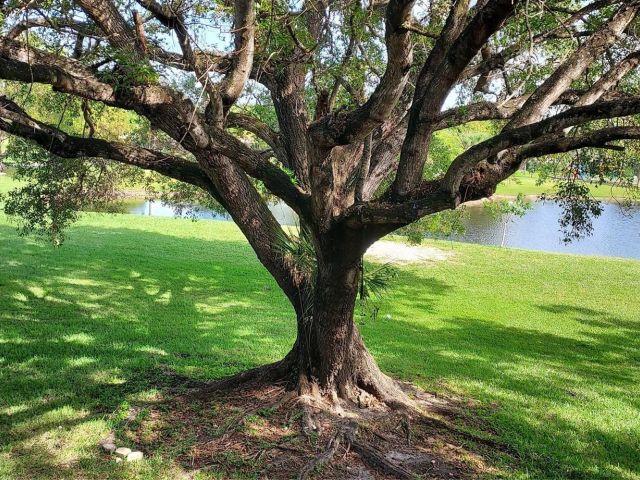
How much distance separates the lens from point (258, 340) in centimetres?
1017

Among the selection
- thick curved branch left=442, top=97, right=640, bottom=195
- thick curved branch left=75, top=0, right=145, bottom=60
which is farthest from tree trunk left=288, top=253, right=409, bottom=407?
thick curved branch left=75, top=0, right=145, bottom=60

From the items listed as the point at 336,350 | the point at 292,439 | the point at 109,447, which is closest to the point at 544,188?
the point at 336,350

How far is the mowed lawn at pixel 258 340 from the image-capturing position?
5.80m

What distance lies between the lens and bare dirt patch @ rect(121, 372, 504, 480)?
499cm

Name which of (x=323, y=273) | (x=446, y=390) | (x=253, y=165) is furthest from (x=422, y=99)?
(x=446, y=390)

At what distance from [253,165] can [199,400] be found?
2.77 meters

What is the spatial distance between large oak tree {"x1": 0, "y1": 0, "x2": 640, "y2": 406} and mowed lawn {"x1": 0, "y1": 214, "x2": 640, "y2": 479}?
6.08ft

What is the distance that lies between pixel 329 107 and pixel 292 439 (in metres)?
3.13

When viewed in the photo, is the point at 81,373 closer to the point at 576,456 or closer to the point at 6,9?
the point at 6,9

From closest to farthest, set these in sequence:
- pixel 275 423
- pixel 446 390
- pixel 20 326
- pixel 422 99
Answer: pixel 422 99 < pixel 275 423 < pixel 446 390 < pixel 20 326

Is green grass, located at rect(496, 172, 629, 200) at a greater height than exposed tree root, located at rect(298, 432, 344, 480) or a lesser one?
greater

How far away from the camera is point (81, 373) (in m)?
7.30

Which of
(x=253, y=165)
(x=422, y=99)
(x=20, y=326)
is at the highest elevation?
(x=422, y=99)

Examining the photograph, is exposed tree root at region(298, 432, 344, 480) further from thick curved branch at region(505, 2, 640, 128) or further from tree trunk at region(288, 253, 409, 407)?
thick curved branch at region(505, 2, 640, 128)
